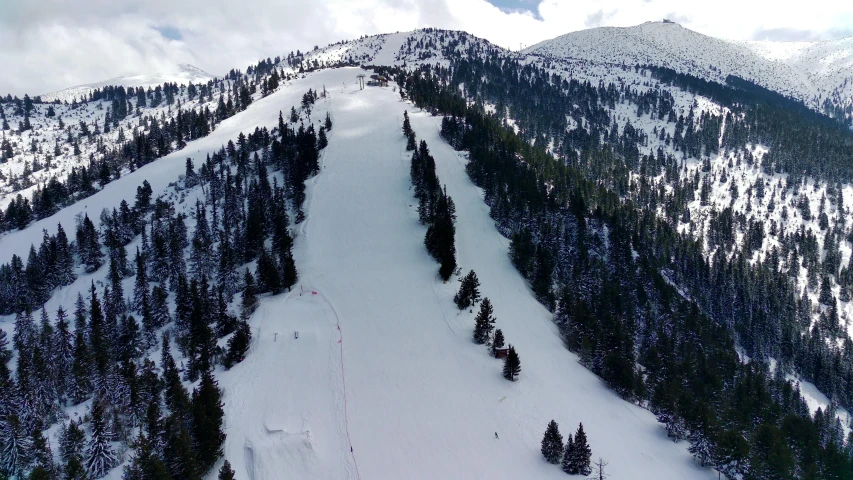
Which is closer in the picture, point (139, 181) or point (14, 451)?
point (14, 451)

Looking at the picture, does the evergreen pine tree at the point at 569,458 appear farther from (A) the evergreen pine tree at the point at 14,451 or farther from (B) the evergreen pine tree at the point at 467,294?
(A) the evergreen pine tree at the point at 14,451

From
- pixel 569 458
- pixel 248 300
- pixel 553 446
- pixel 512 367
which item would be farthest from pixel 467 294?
pixel 248 300

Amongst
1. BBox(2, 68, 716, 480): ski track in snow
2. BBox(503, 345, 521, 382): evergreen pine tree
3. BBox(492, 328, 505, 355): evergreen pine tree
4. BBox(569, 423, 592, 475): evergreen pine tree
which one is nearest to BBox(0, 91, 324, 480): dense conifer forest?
BBox(2, 68, 716, 480): ski track in snow

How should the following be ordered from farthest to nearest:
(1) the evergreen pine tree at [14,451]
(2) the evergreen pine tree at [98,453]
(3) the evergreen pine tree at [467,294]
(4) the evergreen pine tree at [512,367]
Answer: (3) the evergreen pine tree at [467,294]
(4) the evergreen pine tree at [512,367]
(2) the evergreen pine tree at [98,453]
(1) the evergreen pine tree at [14,451]

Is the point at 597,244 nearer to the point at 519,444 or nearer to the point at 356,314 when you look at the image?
the point at 356,314

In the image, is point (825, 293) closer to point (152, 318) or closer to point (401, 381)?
point (401, 381)

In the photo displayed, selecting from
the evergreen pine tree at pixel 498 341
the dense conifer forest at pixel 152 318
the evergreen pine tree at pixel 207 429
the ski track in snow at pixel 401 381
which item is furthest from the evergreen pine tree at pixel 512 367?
the dense conifer forest at pixel 152 318
